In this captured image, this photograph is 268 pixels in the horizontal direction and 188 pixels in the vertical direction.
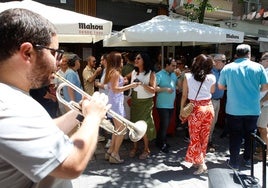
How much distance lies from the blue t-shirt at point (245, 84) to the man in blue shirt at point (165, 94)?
1.14m

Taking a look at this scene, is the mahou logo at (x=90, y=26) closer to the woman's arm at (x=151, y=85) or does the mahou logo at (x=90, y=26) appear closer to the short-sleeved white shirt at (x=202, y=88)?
the woman's arm at (x=151, y=85)

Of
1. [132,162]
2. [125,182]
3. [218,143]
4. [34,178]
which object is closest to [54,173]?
[34,178]

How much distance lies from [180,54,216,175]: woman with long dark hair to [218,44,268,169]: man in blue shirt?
33cm

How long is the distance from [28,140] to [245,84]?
4205 millimetres

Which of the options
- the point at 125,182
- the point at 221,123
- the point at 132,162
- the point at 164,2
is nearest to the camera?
the point at 125,182

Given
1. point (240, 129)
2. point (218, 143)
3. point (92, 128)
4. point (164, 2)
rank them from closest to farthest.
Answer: point (92, 128) → point (240, 129) → point (218, 143) → point (164, 2)

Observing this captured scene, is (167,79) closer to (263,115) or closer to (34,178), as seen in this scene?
(263,115)

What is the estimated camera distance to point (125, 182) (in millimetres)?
4402

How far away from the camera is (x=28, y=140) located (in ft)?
3.38

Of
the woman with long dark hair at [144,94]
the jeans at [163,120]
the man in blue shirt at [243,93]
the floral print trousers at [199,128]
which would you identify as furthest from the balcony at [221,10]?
the floral print trousers at [199,128]

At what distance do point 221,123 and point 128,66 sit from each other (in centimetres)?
272

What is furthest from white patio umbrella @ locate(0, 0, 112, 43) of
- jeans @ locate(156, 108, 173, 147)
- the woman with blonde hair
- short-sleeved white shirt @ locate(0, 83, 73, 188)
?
short-sleeved white shirt @ locate(0, 83, 73, 188)

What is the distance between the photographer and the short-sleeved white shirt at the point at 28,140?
1027mm

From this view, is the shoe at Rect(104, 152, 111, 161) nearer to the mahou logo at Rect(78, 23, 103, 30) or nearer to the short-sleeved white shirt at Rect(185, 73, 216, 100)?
the short-sleeved white shirt at Rect(185, 73, 216, 100)
